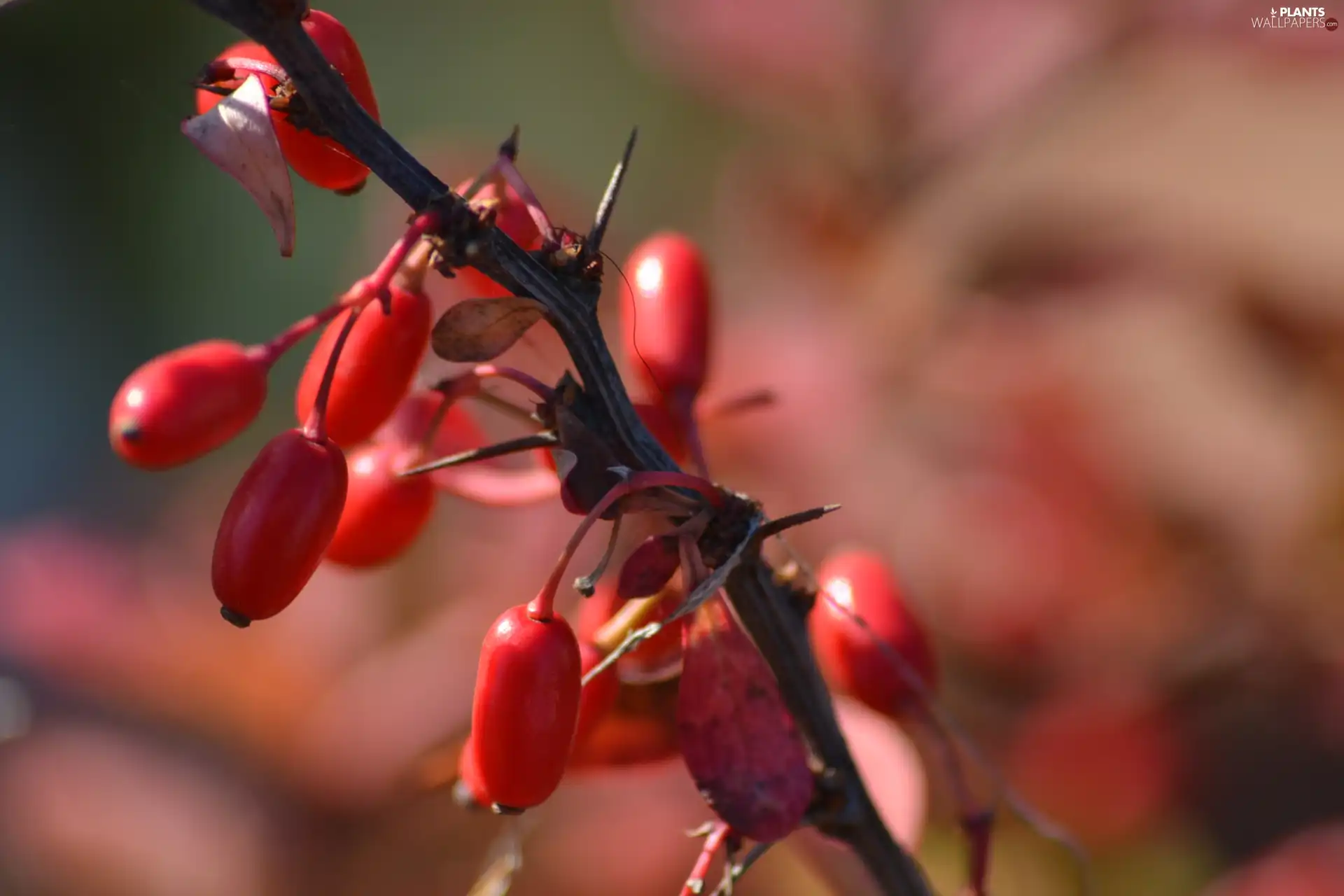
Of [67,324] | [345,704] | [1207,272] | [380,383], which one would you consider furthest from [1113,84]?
[67,324]

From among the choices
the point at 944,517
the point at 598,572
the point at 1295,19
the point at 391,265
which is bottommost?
the point at 598,572

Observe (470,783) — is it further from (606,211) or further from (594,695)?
(606,211)

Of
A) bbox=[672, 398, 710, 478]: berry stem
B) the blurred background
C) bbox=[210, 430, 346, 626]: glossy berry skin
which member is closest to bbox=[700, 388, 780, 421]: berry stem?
bbox=[672, 398, 710, 478]: berry stem

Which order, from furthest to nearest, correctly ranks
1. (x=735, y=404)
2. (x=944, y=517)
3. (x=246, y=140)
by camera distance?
(x=944, y=517), (x=735, y=404), (x=246, y=140)

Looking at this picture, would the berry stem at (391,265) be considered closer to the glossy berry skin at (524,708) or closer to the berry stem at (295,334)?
the berry stem at (295,334)

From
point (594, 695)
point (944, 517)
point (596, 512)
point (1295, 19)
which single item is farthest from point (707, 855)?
point (1295, 19)

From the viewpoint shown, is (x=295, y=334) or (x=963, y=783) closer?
(x=295, y=334)
